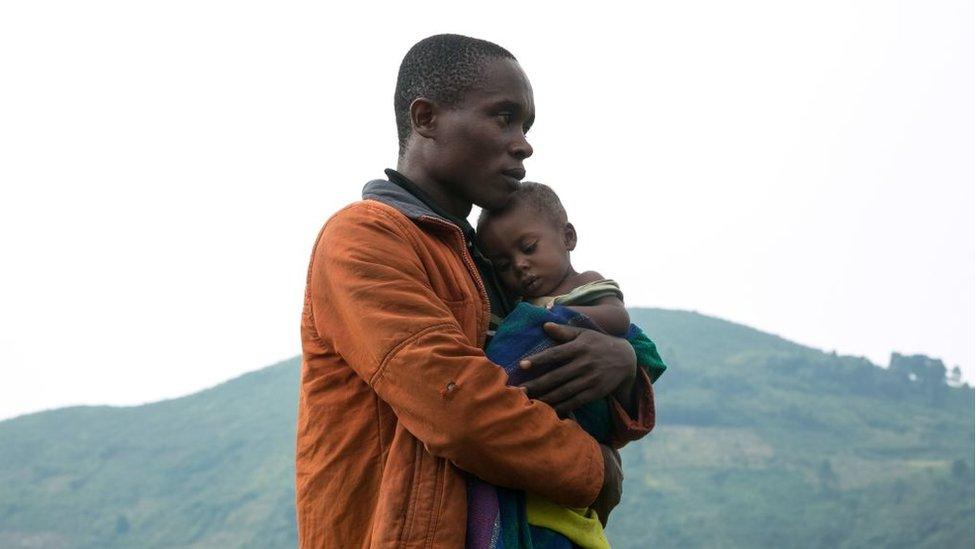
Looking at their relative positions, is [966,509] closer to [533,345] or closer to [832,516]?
[832,516]

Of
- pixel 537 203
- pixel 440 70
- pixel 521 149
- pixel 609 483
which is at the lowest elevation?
pixel 609 483

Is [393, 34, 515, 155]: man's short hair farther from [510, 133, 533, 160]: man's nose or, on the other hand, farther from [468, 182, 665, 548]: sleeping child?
[468, 182, 665, 548]: sleeping child

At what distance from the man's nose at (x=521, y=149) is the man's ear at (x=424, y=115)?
20cm

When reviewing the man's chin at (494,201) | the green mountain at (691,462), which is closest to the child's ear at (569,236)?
the man's chin at (494,201)

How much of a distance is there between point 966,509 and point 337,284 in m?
109

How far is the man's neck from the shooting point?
2961 mm

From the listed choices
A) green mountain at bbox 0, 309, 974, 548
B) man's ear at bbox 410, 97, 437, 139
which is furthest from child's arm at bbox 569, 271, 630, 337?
green mountain at bbox 0, 309, 974, 548

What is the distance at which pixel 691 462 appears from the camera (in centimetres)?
11600

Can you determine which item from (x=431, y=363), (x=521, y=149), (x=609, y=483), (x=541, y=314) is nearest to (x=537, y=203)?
(x=521, y=149)

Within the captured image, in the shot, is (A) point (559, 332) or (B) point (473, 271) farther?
(B) point (473, 271)

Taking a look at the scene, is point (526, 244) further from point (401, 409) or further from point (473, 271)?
point (401, 409)

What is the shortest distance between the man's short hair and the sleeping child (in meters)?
0.43

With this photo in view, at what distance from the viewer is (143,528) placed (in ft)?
379

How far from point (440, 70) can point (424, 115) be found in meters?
0.11
